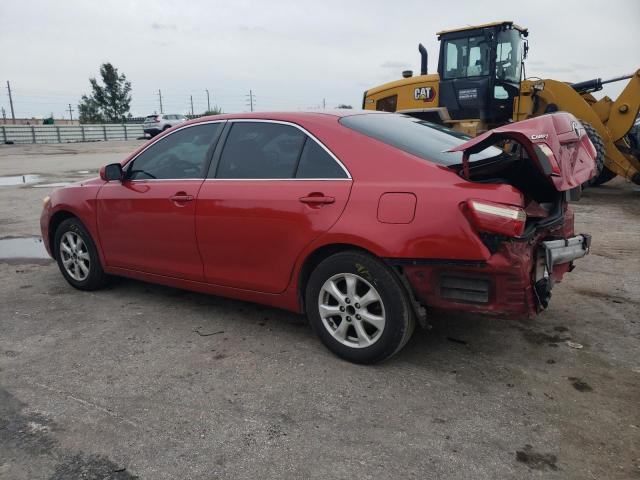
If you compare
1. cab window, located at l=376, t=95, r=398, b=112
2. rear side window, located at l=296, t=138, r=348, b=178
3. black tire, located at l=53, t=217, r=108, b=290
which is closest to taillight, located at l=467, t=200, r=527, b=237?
rear side window, located at l=296, t=138, r=348, b=178

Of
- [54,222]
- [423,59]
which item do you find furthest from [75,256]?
[423,59]

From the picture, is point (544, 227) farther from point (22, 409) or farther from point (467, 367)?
point (22, 409)

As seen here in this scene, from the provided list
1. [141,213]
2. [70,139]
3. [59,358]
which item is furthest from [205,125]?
[70,139]

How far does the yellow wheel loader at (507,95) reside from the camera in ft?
34.0

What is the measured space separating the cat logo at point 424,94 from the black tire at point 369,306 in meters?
8.79

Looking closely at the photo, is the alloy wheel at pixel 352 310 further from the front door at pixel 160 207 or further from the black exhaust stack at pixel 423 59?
the black exhaust stack at pixel 423 59

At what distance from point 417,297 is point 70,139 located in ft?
122

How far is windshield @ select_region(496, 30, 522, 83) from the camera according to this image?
410 inches

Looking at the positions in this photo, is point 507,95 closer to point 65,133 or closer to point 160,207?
point 160,207

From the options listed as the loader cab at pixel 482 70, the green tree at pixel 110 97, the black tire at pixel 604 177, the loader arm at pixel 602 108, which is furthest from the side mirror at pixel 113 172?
the green tree at pixel 110 97

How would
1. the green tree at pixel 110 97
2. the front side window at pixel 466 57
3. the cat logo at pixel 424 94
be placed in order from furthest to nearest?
the green tree at pixel 110 97 → the cat logo at pixel 424 94 → the front side window at pixel 466 57

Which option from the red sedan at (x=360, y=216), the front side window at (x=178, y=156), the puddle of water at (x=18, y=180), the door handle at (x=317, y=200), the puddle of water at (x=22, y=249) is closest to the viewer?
the red sedan at (x=360, y=216)

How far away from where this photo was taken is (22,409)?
3.02 m

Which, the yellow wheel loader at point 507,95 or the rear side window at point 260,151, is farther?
the yellow wheel loader at point 507,95
